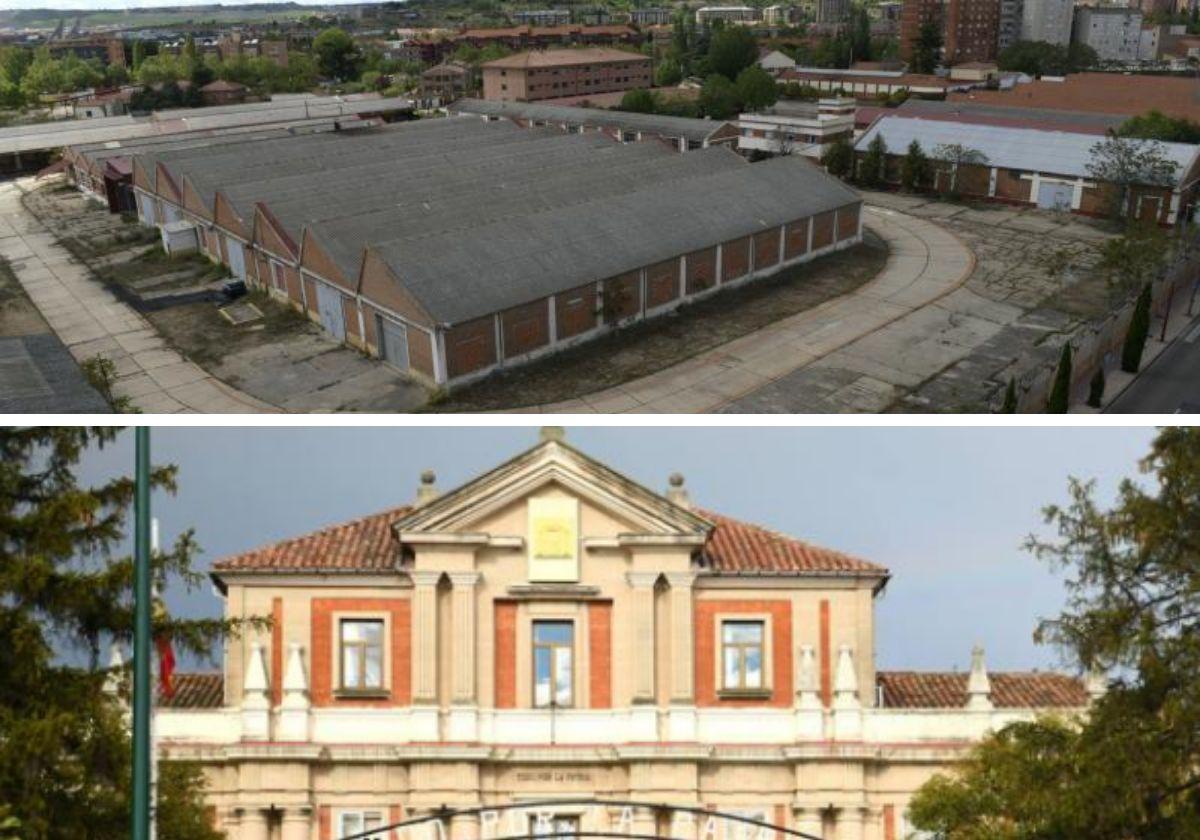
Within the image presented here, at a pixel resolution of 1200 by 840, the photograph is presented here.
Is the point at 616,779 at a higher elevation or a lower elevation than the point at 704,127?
lower

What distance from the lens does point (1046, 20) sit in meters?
146

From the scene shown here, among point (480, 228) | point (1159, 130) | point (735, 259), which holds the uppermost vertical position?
point (1159, 130)

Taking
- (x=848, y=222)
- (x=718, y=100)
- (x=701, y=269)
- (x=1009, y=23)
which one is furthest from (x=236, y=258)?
(x=1009, y=23)

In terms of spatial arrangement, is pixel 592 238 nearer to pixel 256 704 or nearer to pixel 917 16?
pixel 256 704

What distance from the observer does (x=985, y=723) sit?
1847cm

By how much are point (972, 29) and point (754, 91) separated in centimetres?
8419

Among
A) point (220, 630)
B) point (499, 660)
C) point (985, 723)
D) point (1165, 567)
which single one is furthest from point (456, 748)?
point (1165, 567)

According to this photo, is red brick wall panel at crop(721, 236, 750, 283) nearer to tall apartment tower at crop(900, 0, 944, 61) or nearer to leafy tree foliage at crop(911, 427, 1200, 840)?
leafy tree foliage at crop(911, 427, 1200, 840)

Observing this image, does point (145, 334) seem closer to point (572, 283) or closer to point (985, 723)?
point (572, 283)

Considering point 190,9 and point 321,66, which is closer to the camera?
point 190,9

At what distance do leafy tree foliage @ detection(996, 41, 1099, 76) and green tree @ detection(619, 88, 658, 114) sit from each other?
227ft

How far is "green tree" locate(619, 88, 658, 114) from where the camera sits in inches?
2320

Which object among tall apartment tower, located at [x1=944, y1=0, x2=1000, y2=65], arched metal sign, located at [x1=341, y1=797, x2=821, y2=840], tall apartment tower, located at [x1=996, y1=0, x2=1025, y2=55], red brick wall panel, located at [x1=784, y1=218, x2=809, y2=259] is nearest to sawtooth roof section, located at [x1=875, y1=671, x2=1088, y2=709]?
arched metal sign, located at [x1=341, y1=797, x2=821, y2=840]

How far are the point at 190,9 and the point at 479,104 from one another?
2999 cm
